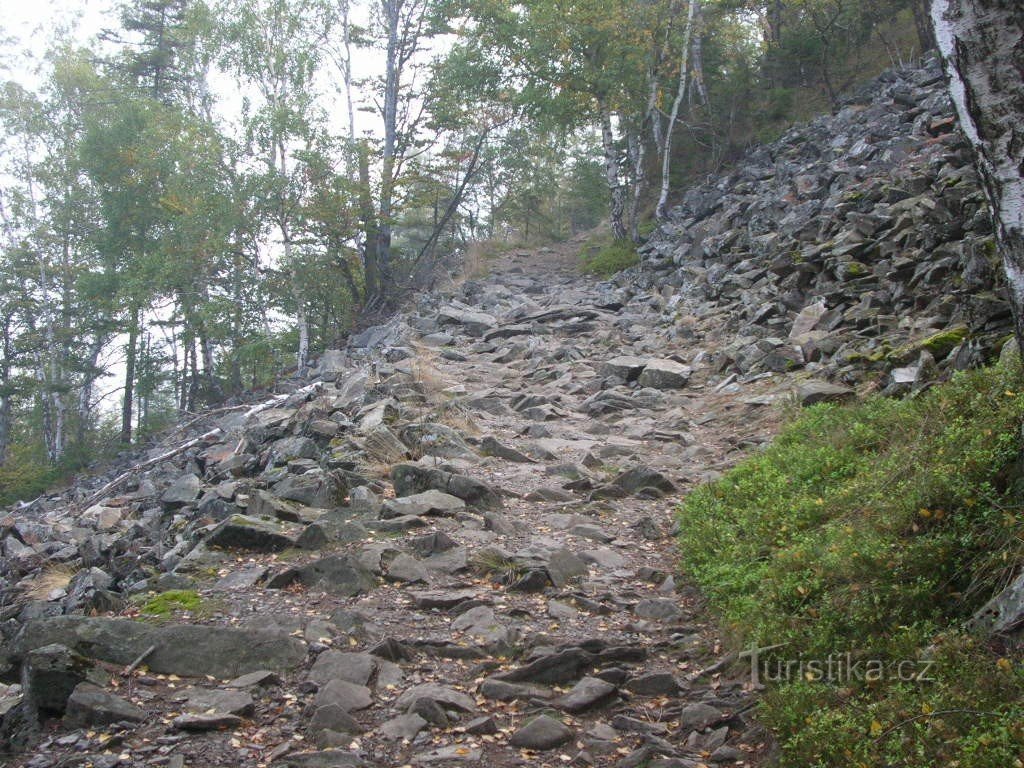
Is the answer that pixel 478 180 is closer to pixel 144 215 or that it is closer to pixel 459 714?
pixel 144 215

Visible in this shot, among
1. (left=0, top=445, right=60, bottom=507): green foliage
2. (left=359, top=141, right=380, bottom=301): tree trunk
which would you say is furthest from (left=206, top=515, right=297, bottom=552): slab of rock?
(left=0, top=445, right=60, bottom=507): green foliage

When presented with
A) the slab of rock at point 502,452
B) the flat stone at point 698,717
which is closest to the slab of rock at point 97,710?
the flat stone at point 698,717

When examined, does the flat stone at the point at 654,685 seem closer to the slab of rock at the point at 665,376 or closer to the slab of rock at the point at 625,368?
the slab of rock at the point at 665,376

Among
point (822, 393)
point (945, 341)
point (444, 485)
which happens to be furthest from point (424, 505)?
point (945, 341)

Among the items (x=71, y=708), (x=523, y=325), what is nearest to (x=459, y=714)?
(x=71, y=708)

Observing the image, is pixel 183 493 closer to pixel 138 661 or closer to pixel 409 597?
pixel 409 597

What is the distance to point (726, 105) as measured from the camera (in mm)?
24391

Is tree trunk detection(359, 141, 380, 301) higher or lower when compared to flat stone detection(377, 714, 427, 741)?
higher

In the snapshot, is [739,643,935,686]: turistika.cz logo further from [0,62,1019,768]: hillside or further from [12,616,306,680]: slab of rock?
[12,616,306,680]: slab of rock

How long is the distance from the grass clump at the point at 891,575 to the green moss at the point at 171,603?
3.15 metres

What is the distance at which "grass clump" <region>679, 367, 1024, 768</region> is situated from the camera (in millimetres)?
3023

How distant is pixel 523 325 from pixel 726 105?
39.4ft

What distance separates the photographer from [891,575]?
3.90 meters

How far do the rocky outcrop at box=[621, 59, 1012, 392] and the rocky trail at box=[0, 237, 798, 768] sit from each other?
902mm
